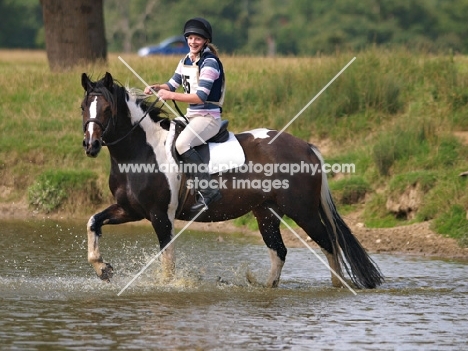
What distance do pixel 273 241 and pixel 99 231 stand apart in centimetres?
197

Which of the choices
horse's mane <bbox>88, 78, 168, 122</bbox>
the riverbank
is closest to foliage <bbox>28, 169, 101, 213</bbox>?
the riverbank

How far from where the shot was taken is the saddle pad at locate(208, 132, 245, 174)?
11039mm

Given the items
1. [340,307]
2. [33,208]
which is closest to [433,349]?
[340,307]

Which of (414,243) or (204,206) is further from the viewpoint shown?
(414,243)

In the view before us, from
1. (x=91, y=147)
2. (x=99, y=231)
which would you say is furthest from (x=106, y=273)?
(x=91, y=147)

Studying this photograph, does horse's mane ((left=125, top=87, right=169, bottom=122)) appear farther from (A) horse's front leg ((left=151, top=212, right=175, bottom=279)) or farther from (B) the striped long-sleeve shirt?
(A) horse's front leg ((left=151, top=212, right=175, bottom=279))

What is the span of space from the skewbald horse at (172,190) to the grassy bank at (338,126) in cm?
282

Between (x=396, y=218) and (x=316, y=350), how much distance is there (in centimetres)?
697

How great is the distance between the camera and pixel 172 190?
1088 centimetres

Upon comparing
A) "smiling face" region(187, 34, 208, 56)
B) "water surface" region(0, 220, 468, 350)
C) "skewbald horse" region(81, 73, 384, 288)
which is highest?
"smiling face" region(187, 34, 208, 56)

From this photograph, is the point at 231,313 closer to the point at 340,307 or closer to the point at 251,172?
the point at 340,307

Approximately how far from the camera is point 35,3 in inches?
2844

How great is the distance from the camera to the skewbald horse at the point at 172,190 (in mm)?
10672

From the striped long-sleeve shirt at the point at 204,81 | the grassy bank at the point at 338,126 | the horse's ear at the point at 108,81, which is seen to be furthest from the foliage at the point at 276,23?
the horse's ear at the point at 108,81
